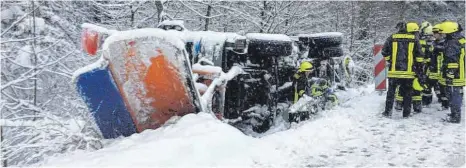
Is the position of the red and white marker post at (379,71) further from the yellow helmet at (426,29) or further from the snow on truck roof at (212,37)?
the snow on truck roof at (212,37)

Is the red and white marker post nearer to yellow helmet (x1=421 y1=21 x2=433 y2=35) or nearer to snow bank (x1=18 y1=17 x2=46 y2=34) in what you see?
yellow helmet (x1=421 y1=21 x2=433 y2=35)

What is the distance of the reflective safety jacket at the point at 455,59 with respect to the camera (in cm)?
595

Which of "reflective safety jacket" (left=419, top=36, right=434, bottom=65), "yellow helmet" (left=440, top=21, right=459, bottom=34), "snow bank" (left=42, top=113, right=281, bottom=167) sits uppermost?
"yellow helmet" (left=440, top=21, right=459, bottom=34)

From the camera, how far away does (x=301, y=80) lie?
739cm

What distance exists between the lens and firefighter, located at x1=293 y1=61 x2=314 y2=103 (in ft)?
24.0

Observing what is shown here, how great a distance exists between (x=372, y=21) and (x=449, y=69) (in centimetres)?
1348

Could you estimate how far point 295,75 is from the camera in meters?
7.36

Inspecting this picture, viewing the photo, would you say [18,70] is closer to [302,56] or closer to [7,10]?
[7,10]

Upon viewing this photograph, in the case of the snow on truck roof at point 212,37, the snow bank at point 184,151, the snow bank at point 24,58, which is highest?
the snow on truck roof at point 212,37

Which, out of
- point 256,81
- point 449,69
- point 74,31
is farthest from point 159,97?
point 74,31

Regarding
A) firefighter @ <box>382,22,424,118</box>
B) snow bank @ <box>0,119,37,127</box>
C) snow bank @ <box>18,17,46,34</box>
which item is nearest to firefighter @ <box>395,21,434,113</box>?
firefighter @ <box>382,22,424,118</box>

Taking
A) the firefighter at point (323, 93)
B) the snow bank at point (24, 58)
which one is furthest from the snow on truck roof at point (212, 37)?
the snow bank at point (24, 58)

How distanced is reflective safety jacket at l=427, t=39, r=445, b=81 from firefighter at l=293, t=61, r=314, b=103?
1.66m

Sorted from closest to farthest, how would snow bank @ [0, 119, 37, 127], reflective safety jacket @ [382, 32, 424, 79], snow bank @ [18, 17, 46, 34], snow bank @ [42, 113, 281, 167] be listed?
snow bank @ [42, 113, 281, 167]
snow bank @ [0, 119, 37, 127]
reflective safety jacket @ [382, 32, 424, 79]
snow bank @ [18, 17, 46, 34]
